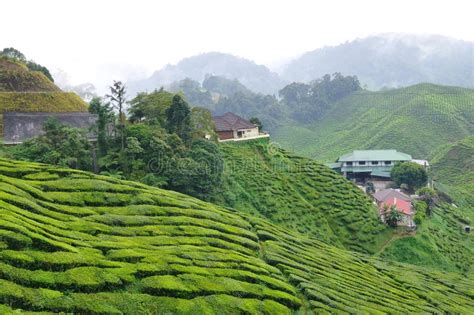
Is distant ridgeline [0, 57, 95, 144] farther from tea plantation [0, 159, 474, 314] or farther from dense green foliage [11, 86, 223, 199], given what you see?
tea plantation [0, 159, 474, 314]

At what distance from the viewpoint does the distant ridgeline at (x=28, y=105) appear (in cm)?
4441

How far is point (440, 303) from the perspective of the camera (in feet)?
106

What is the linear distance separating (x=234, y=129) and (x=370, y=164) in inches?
1054

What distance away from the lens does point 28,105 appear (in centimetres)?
4975

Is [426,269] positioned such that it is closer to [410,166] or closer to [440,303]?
[440,303]

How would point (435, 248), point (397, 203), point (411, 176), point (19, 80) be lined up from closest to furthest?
1. point (435, 248)
2. point (397, 203)
3. point (19, 80)
4. point (411, 176)

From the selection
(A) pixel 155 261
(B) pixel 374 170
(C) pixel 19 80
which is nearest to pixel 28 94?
(C) pixel 19 80

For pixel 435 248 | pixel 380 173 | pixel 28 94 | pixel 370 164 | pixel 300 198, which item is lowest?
pixel 435 248

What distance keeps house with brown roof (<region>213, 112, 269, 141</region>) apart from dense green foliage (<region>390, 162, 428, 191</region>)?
67.2ft

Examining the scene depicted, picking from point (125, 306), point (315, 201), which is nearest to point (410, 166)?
point (315, 201)

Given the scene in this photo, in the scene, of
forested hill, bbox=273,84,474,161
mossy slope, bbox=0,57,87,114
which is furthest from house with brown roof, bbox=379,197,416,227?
forested hill, bbox=273,84,474,161

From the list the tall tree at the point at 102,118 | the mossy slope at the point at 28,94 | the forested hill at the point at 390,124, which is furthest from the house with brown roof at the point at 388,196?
the mossy slope at the point at 28,94

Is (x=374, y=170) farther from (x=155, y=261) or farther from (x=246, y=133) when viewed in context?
(x=155, y=261)

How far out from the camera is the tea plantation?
17172 mm
